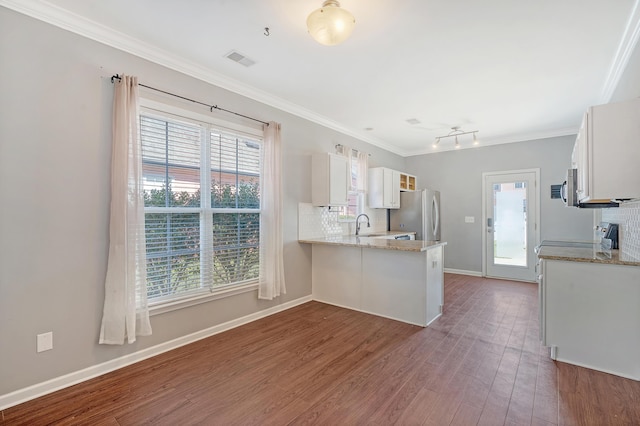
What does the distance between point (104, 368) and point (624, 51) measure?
5.15 m

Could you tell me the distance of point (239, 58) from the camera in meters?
2.86

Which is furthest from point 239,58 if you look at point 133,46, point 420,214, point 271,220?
point 420,214

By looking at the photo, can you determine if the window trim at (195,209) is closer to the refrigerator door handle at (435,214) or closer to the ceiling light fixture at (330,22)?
the ceiling light fixture at (330,22)

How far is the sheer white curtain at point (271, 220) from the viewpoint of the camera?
140 inches

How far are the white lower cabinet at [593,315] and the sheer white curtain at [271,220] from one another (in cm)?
268

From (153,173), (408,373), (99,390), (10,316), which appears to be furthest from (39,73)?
(408,373)

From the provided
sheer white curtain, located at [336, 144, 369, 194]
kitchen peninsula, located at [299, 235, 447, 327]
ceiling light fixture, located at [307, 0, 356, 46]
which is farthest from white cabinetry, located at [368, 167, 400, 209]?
ceiling light fixture, located at [307, 0, 356, 46]

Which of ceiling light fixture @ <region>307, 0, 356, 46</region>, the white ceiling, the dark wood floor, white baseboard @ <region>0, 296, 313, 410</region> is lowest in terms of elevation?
the dark wood floor

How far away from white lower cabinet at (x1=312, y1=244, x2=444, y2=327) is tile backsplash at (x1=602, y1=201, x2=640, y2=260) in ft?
5.44

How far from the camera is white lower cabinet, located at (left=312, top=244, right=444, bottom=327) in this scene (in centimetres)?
340

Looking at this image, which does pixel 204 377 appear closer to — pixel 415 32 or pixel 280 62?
pixel 280 62

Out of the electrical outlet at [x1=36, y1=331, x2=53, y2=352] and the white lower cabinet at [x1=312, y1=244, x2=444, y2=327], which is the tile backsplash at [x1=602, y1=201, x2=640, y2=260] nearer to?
the white lower cabinet at [x1=312, y1=244, x2=444, y2=327]

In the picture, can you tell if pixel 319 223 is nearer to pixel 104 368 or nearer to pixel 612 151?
pixel 104 368

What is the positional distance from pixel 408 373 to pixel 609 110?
241cm
